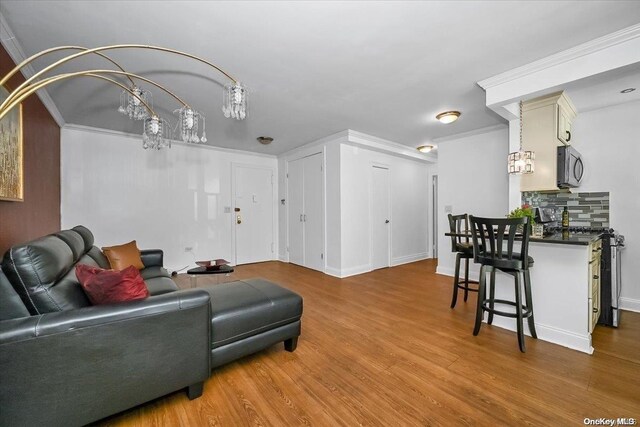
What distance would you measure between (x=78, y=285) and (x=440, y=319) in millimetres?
3043

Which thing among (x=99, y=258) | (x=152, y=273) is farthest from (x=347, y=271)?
(x=99, y=258)

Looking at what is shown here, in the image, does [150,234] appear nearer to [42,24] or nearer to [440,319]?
[42,24]

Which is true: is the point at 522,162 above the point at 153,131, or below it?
below

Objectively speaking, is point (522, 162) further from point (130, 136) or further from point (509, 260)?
point (130, 136)

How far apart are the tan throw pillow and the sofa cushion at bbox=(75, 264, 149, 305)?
58.8 inches

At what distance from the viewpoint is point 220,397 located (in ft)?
5.34

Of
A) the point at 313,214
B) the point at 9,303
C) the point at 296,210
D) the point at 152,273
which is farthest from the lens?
the point at 296,210

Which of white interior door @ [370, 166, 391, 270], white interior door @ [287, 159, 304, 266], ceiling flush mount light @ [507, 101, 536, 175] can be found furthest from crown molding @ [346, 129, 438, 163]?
ceiling flush mount light @ [507, 101, 536, 175]

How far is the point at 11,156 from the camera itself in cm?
212

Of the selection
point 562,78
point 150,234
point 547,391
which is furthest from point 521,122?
point 150,234

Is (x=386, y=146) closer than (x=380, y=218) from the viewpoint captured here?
Yes

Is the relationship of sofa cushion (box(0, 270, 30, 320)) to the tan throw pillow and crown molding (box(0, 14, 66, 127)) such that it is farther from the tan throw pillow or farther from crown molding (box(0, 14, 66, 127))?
crown molding (box(0, 14, 66, 127))

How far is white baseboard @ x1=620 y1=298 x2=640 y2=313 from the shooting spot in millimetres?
2918

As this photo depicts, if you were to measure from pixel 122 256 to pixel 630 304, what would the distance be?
5.79 meters
